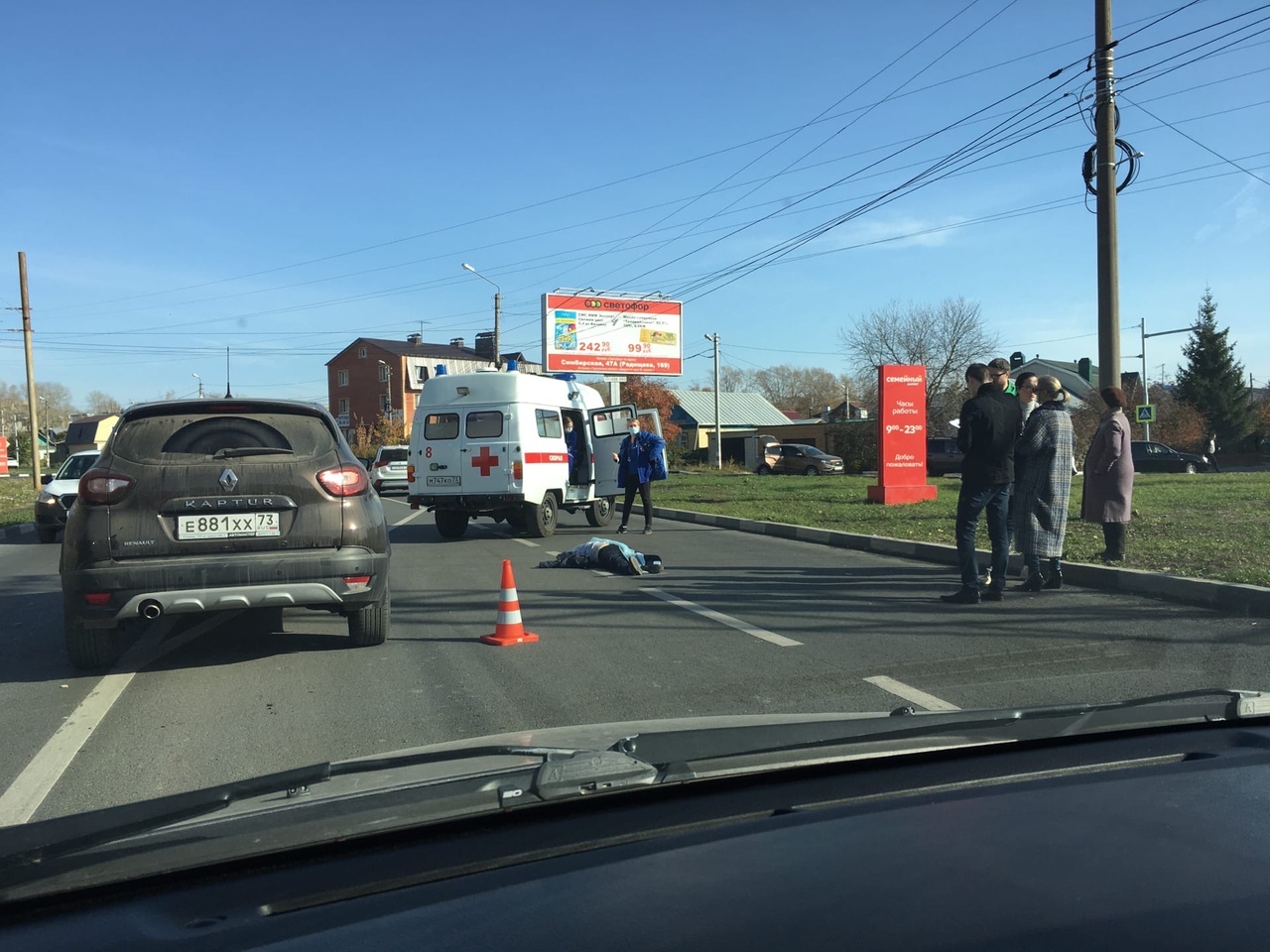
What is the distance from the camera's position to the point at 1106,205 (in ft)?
38.8

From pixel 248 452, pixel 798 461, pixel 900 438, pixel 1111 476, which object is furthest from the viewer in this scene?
pixel 798 461

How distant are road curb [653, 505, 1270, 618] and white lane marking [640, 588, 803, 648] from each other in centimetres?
349

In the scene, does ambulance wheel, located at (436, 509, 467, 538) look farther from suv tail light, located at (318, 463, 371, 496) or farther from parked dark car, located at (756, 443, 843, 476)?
parked dark car, located at (756, 443, 843, 476)

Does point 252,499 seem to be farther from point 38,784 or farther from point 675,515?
point 675,515

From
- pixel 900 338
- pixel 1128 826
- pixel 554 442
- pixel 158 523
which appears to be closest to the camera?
pixel 1128 826

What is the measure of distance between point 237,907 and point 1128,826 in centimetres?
165

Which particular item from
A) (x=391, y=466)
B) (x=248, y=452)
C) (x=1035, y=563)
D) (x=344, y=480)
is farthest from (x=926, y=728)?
(x=391, y=466)

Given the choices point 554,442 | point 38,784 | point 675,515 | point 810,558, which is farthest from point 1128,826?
point 675,515

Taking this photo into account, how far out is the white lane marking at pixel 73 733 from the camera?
150 inches

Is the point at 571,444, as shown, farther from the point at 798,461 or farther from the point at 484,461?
the point at 798,461

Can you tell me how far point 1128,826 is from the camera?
1863 mm

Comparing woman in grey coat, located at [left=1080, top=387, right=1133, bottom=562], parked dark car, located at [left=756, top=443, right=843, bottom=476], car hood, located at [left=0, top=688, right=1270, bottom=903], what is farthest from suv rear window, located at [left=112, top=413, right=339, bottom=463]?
parked dark car, located at [left=756, top=443, right=843, bottom=476]

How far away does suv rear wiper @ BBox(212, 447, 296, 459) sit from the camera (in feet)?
19.2

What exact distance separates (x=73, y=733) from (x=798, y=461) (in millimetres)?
40071
